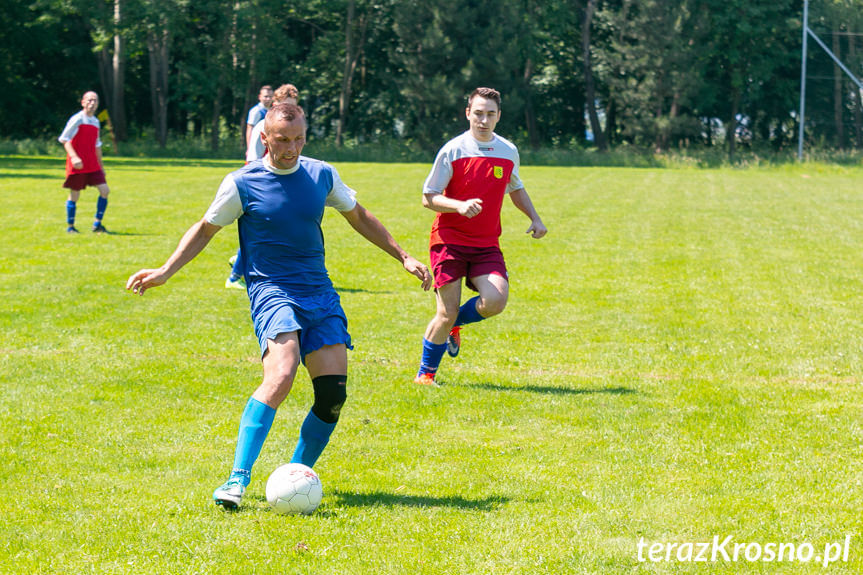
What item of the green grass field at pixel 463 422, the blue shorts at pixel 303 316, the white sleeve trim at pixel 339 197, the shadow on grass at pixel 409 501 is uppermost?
the white sleeve trim at pixel 339 197

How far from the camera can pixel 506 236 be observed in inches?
693

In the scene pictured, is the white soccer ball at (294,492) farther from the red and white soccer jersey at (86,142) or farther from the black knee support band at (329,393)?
the red and white soccer jersey at (86,142)

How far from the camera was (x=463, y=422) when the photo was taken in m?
6.77

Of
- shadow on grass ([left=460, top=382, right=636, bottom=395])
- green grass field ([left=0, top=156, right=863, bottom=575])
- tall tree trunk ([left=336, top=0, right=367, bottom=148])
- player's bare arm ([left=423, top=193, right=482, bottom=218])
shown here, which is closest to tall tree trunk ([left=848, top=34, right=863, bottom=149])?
tall tree trunk ([left=336, top=0, right=367, bottom=148])

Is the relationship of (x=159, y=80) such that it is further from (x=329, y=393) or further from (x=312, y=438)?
(x=329, y=393)

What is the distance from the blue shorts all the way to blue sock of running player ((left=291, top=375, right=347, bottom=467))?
187 millimetres

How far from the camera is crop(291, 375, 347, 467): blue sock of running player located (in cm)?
515

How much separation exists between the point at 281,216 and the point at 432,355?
290cm

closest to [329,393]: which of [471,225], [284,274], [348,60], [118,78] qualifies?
[284,274]

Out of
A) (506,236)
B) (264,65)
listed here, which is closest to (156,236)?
(506,236)

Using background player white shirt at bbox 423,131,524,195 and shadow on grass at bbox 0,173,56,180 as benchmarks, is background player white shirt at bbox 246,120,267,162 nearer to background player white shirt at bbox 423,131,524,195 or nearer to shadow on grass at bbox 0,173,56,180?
background player white shirt at bbox 423,131,524,195

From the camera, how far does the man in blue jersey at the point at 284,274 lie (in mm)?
4988

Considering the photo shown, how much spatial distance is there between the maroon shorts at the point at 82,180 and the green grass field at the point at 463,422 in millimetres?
1942

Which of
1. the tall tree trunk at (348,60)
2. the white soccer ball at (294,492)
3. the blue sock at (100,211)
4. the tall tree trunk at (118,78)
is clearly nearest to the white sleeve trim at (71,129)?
the blue sock at (100,211)
